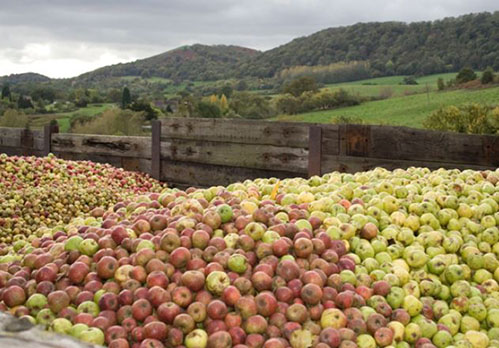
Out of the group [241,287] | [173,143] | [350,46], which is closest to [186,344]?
[241,287]

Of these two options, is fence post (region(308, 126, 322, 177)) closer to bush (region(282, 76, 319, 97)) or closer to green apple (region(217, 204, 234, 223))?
green apple (region(217, 204, 234, 223))

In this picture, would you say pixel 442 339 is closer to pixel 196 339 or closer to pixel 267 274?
pixel 267 274

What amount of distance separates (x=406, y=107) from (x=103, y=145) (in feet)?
147

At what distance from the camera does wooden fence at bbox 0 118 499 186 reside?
6.02 m

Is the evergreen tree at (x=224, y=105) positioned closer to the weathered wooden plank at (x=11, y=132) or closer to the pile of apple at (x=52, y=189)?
the weathered wooden plank at (x=11, y=132)

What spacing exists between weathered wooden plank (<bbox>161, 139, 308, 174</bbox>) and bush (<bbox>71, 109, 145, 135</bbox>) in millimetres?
11563

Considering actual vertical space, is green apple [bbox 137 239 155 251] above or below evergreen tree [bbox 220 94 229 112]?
below

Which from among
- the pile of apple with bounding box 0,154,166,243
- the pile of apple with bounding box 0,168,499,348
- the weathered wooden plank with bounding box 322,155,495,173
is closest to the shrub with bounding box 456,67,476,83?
the pile of apple with bounding box 0,154,166,243

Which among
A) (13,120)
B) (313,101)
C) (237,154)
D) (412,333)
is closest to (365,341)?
(412,333)

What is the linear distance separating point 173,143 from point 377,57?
5896 centimetres

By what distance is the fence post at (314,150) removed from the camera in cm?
667

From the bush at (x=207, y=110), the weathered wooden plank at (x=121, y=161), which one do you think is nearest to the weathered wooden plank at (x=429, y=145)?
the weathered wooden plank at (x=121, y=161)

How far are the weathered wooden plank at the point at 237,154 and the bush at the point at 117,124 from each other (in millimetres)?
11563

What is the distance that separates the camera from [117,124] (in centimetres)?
1972
